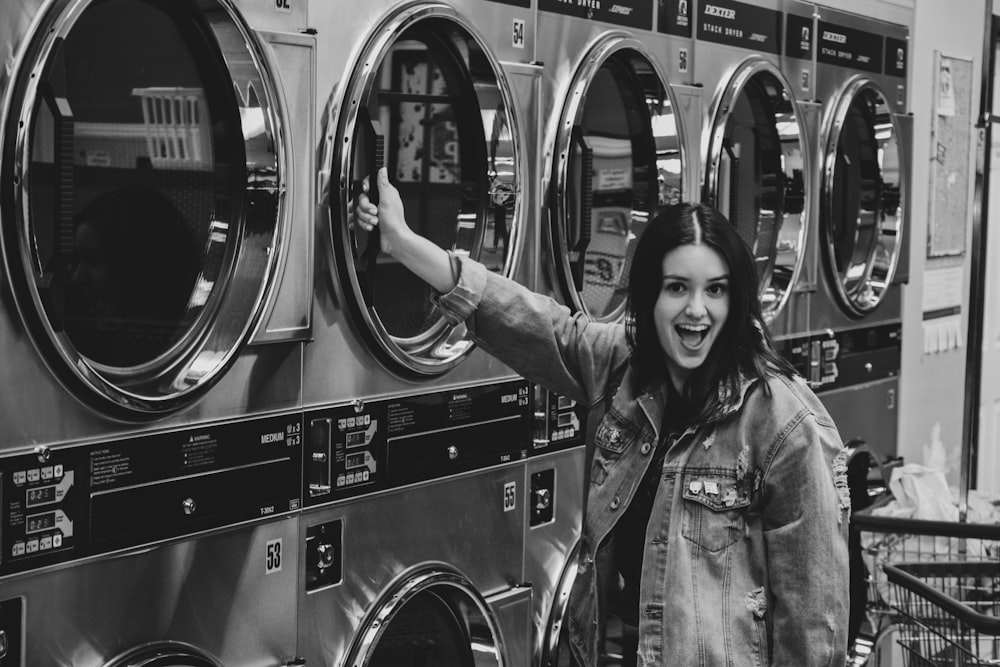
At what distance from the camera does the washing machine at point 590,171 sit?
3.23m

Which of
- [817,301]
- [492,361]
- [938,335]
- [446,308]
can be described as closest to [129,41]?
[446,308]

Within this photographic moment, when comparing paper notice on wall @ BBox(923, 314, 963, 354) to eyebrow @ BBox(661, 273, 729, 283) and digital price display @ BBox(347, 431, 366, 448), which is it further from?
eyebrow @ BBox(661, 273, 729, 283)

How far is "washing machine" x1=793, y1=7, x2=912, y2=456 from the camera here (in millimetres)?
4527

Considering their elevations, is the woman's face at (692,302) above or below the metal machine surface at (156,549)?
above

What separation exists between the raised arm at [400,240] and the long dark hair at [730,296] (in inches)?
13.5

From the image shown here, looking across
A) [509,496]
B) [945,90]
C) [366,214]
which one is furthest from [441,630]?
[945,90]

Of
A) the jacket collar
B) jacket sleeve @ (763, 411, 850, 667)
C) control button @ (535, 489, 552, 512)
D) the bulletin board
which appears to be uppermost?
the bulletin board

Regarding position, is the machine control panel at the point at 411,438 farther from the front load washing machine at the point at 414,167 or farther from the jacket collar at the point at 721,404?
the jacket collar at the point at 721,404

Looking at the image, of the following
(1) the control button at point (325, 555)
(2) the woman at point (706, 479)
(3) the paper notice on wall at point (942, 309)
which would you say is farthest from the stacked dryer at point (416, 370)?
(3) the paper notice on wall at point (942, 309)

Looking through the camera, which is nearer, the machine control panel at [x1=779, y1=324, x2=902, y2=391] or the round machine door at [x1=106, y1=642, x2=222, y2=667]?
the round machine door at [x1=106, y1=642, x2=222, y2=667]

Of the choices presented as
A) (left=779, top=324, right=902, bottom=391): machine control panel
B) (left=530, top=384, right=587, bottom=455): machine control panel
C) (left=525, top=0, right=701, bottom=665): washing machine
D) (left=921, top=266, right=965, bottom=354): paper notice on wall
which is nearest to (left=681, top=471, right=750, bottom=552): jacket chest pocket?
(left=525, top=0, right=701, bottom=665): washing machine

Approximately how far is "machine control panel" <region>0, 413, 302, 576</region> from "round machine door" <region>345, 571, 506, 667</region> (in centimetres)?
53

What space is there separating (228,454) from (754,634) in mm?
971

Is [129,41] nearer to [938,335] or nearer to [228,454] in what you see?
[228,454]
